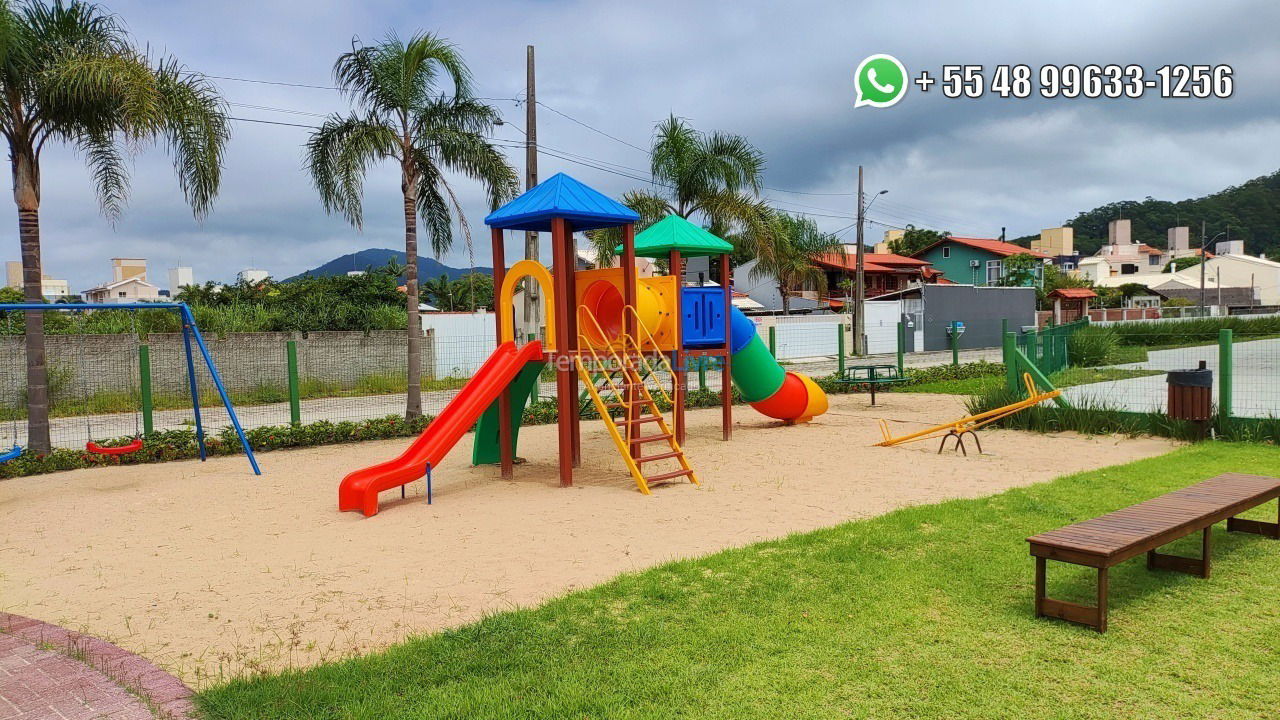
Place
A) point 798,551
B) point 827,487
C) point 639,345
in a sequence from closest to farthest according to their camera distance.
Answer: point 798,551 < point 827,487 < point 639,345

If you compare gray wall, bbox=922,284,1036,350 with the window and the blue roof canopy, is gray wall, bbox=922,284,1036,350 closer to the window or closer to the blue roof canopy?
the window

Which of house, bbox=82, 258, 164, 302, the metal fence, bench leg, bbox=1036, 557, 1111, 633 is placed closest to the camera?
bench leg, bbox=1036, 557, 1111, 633

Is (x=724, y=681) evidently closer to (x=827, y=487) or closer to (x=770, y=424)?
(x=827, y=487)

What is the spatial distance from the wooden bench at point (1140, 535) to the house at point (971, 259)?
6049 cm

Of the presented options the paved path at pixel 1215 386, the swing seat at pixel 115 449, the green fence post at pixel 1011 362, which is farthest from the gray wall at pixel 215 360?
the paved path at pixel 1215 386

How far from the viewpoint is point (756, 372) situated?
42.8ft

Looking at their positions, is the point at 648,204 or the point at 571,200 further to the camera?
the point at 648,204

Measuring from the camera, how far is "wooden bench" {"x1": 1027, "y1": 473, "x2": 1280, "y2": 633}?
4.18m

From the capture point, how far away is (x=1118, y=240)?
11569 cm

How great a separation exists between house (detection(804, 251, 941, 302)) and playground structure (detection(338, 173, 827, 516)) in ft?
127

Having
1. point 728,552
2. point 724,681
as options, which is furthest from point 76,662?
point 728,552

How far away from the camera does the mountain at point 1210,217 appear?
113000 millimetres

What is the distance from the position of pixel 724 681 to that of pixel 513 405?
21.9ft

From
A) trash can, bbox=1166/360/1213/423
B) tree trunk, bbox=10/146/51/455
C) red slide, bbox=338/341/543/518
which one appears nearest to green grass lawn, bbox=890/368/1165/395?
trash can, bbox=1166/360/1213/423
